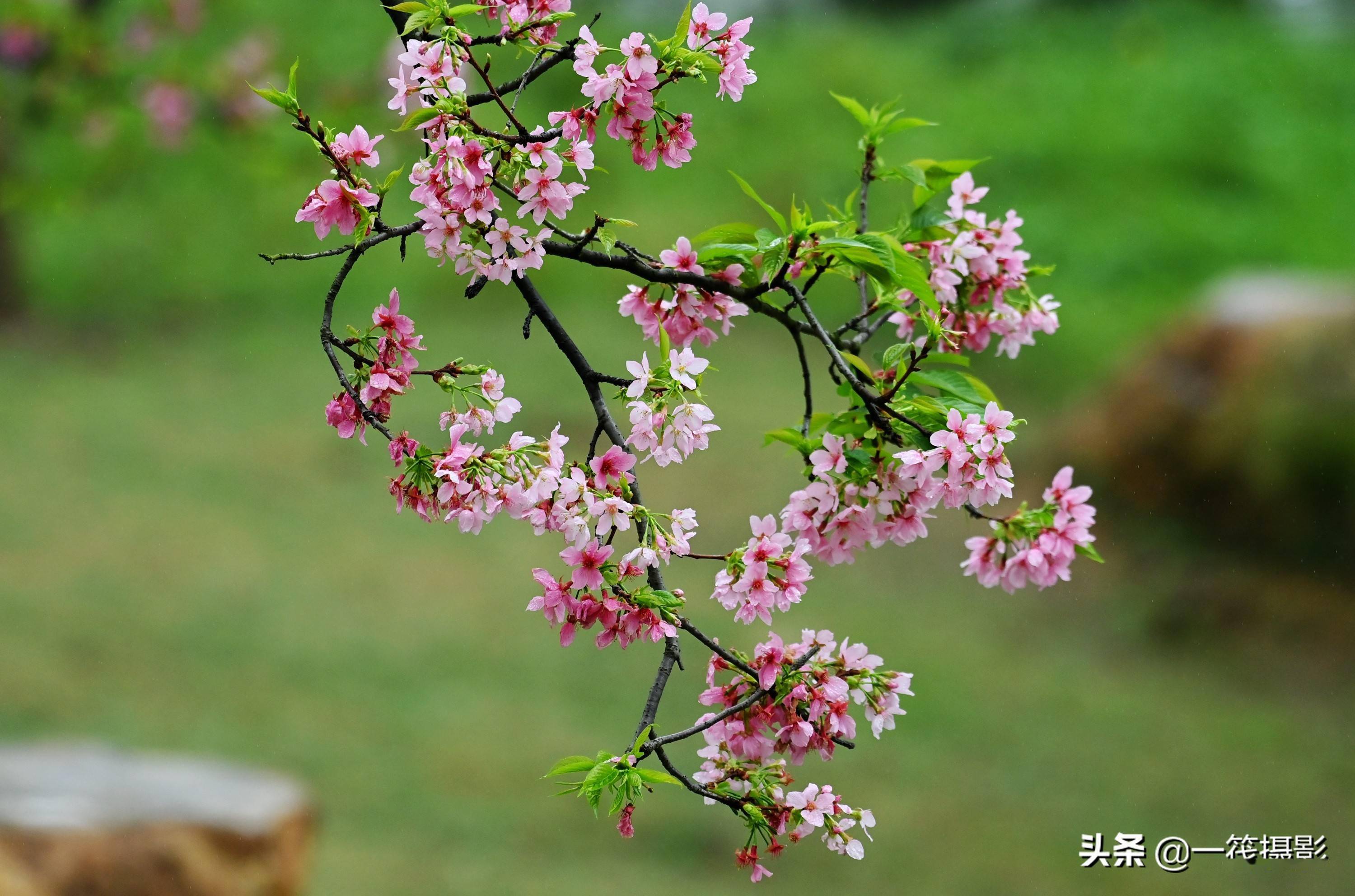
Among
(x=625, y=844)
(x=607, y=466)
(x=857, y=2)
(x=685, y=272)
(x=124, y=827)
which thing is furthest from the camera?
(x=857, y=2)

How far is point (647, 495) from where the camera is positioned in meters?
7.55

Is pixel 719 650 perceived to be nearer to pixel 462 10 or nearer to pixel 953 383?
pixel 953 383

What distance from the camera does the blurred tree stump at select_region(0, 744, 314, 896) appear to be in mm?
3145

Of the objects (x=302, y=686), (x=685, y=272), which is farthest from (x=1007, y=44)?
(x=685, y=272)

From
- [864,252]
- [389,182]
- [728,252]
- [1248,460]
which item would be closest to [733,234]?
[728,252]

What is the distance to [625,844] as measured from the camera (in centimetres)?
483

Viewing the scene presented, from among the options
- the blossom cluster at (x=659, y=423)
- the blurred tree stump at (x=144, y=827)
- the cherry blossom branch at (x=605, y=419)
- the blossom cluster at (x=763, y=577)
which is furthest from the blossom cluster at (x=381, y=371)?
the blurred tree stump at (x=144, y=827)

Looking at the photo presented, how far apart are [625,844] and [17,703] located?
243 cm

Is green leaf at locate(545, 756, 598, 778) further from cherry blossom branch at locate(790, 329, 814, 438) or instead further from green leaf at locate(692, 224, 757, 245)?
green leaf at locate(692, 224, 757, 245)

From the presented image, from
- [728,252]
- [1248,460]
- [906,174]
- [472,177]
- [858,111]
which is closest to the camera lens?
[472,177]

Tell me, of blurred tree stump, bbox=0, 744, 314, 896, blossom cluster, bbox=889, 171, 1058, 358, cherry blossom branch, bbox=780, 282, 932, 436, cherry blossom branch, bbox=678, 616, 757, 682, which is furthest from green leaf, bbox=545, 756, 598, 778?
blurred tree stump, bbox=0, 744, 314, 896

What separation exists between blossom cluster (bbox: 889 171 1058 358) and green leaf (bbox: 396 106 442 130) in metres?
0.58

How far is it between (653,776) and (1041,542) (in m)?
0.51

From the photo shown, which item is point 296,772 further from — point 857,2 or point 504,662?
point 857,2
